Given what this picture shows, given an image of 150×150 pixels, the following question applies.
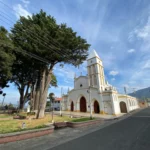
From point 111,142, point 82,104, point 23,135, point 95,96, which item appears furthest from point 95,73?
point 23,135

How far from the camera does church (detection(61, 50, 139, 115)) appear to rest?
2155 cm

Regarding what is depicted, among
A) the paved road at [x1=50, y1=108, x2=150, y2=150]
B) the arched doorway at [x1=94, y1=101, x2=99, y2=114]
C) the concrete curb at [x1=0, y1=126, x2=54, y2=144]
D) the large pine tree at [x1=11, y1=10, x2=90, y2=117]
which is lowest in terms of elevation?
the paved road at [x1=50, y1=108, x2=150, y2=150]

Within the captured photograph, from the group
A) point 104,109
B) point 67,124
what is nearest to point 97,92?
point 104,109

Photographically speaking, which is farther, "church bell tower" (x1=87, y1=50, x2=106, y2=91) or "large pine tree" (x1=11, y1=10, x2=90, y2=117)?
"church bell tower" (x1=87, y1=50, x2=106, y2=91)

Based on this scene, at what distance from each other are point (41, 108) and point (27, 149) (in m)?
9.93

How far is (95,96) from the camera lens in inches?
919

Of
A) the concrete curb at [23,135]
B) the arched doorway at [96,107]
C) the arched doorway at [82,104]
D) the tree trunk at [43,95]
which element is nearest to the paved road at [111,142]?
the concrete curb at [23,135]

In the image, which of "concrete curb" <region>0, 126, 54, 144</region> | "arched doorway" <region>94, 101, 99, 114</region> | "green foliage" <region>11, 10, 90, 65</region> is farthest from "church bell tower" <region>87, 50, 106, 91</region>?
"concrete curb" <region>0, 126, 54, 144</region>

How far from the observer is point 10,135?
17.3ft

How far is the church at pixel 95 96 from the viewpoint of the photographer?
848 inches

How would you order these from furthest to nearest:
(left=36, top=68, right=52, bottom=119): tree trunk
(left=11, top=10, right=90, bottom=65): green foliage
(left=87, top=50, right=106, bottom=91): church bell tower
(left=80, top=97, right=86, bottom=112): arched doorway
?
(left=80, top=97, right=86, bottom=112): arched doorway, (left=87, top=50, right=106, bottom=91): church bell tower, (left=36, top=68, right=52, bottom=119): tree trunk, (left=11, top=10, right=90, bottom=65): green foliage

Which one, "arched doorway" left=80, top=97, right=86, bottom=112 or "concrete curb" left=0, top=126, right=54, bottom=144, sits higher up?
"arched doorway" left=80, top=97, right=86, bottom=112

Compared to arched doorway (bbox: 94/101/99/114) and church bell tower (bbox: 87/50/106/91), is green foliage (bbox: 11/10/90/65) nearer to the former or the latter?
church bell tower (bbox: 87/50/106/91)

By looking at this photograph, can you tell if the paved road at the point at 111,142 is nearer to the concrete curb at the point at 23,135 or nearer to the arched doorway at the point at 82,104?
the concrete curb at the point at 23,135
